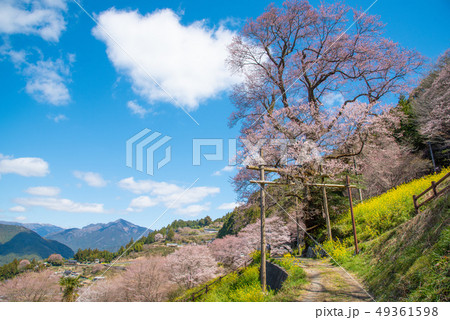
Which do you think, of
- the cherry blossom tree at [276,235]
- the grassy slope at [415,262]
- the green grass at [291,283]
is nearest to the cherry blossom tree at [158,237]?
the cherry blossom tree at [276,235]

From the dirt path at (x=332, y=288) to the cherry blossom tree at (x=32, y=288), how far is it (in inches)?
830

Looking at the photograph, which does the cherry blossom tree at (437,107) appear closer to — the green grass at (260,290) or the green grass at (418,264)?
the green grass at (418,264)

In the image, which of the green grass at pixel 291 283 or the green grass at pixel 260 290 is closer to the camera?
the green grass at pixel 291 283

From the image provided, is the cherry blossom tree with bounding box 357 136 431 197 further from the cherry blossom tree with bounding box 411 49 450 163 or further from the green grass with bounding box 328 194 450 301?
the green grass with bounding box 328 194 450 301

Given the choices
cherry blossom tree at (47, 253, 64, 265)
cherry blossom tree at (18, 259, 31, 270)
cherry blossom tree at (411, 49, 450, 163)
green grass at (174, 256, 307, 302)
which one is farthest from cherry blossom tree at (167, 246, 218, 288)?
cherry blossom tree at (411, 49, 450, 163)

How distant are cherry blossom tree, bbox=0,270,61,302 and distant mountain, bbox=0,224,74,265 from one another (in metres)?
2.03

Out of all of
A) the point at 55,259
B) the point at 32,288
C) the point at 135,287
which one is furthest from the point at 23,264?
the point at 135,287

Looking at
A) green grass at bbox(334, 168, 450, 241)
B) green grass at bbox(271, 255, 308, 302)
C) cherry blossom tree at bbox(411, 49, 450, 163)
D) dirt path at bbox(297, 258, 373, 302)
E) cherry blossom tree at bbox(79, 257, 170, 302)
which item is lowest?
cherry blossom tree at bbox(79, 257, 170, 302)

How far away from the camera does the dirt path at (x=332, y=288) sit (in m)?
5.09

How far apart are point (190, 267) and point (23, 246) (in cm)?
1437

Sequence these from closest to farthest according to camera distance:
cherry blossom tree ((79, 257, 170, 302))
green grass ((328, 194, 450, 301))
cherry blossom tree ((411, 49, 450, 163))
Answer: green grass ((328, 194, 450, 301)) < cherry blossom tree ((411, 49, 450, 163)) < cherry blossom tree ((79, 257, 170, 302))

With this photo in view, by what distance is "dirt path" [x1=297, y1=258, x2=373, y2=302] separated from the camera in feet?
16.7

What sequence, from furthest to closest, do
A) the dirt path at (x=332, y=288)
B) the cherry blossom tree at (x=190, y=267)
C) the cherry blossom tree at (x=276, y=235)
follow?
the cherry blossom tree at (x=190, y=267) < the cherry blossom tree at (x=276, y=235) < the dirt path at (x=332, y=288)
